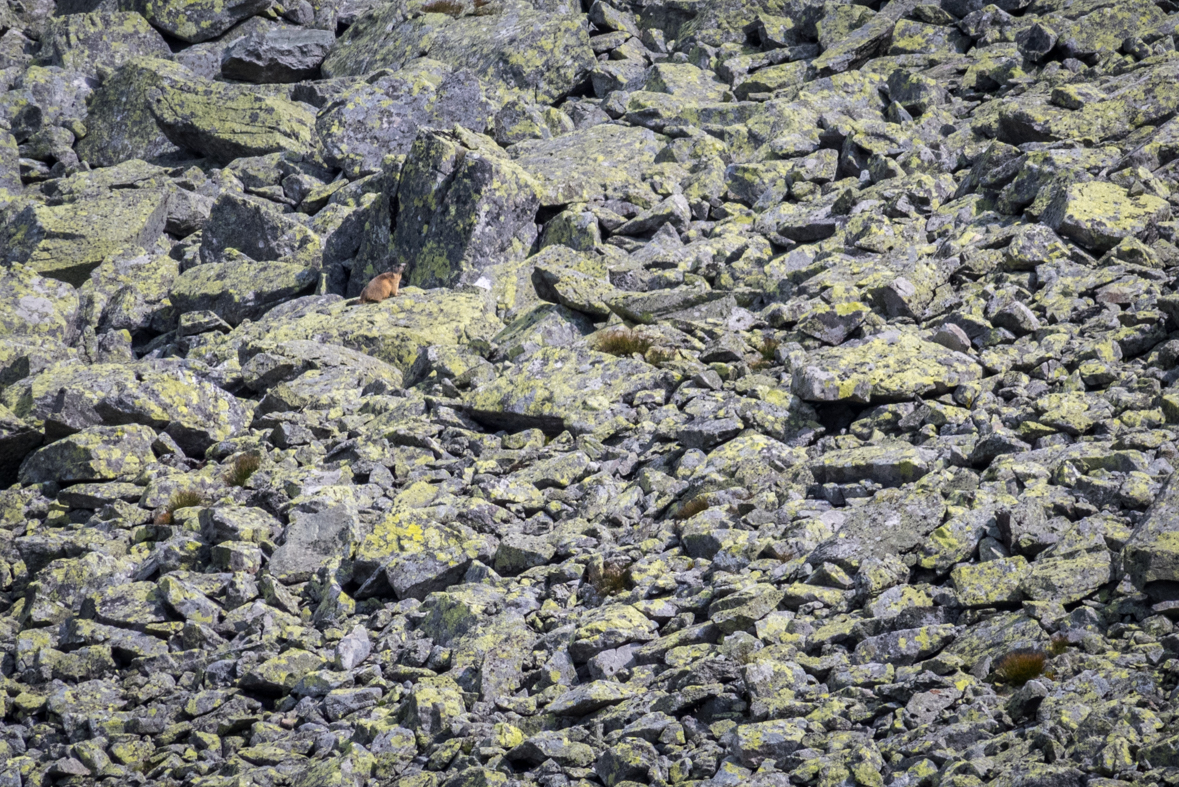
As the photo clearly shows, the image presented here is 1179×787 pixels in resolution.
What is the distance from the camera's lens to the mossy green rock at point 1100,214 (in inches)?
642

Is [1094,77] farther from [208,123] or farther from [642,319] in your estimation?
[208,123]

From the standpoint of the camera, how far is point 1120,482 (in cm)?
962

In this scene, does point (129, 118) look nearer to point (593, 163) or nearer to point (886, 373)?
point (593, 163)

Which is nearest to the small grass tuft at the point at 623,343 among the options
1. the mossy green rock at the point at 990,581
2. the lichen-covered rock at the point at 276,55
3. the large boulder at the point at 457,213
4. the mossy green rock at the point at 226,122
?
the large boulder at the point at 457,213

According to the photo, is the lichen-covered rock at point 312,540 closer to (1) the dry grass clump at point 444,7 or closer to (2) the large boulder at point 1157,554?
(2) the large boulder at point 1157,554

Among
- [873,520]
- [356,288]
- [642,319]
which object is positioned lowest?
[356,288]

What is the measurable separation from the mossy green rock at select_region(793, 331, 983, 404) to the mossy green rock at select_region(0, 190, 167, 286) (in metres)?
19.4

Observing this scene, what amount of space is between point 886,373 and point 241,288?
15.1m

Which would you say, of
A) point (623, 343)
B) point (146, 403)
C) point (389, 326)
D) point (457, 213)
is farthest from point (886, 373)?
point (146, 403)

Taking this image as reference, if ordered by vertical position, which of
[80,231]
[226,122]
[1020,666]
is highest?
[1020,666]

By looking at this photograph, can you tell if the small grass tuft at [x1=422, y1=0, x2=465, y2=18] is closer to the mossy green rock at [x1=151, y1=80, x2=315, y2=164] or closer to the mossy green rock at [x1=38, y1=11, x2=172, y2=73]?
the mossy green rock at [x1=151, y1=80, x2=315, y2=164]

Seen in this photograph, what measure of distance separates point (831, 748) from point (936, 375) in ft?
23.7

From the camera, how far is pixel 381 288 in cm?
2083

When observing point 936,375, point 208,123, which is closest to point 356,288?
point 208,123
